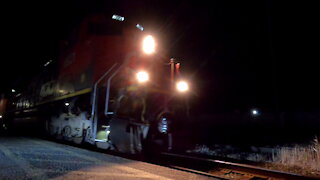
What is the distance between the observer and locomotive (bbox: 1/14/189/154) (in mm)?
4906

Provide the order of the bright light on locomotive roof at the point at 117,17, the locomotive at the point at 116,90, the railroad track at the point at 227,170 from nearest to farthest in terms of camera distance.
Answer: the railroad track at the point at 227,170 → the locomotive at the point at 116,90 → the bright light on locomotive roof at the point at 117,17

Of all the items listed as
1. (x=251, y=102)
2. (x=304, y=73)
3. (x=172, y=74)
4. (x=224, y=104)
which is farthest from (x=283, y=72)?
(x=172, y=74)

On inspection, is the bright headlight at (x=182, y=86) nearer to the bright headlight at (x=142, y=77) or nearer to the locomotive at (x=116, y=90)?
the locomotive at (x=116, y=90)

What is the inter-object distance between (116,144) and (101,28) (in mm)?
3531

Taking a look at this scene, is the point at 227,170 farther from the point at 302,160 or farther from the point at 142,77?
the point at 142,77

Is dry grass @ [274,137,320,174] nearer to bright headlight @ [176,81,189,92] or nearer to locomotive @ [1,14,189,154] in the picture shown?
locomotive @ [1,14,189,154]

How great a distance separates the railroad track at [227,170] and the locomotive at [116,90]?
578 mm

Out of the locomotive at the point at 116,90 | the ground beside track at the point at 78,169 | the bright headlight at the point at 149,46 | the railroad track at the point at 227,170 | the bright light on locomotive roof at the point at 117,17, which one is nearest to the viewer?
the ground beside track at the point at 78,169

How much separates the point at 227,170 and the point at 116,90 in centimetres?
309

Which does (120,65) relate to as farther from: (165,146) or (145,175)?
(145,175)

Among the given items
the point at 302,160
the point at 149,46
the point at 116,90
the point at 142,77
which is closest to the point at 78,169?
the point at 116,90

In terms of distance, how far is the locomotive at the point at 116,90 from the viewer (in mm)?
4906

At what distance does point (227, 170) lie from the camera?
4.42m

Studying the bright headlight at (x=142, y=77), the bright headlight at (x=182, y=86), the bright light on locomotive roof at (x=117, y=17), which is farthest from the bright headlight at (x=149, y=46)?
the bright light on locomotive roof at (x=117, y=17)
